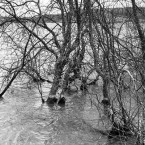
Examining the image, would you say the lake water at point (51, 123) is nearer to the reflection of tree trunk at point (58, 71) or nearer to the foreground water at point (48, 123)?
the foreground water at point (48, 123)

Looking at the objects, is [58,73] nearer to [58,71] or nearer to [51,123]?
[58,71]

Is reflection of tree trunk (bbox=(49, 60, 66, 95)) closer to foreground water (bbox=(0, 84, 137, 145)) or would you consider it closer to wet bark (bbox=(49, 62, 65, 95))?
wet bark (bbox=(49, 62, 65, 95))

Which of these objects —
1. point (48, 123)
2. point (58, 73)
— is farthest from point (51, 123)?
point (58, 73)

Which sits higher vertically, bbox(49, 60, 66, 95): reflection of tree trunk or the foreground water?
bbox(49, 60, 66, 95): reflection of tree trunk

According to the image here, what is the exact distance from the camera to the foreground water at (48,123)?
9844 mm

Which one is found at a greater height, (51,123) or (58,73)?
(58,73)

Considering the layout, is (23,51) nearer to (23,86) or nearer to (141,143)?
(23,86)

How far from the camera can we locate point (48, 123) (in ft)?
37.9

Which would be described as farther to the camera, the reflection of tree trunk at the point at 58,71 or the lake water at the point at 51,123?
the reflection of tree trunk at the point at 58,71

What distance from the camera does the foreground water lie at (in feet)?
32.3

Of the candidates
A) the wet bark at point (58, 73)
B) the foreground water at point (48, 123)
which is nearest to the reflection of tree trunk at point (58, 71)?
the wet bark at point (58, 73)

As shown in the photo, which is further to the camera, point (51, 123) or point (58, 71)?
point (58, 71)


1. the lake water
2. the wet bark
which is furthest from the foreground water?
the wet bark

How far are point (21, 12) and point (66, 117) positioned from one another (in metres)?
5.31
